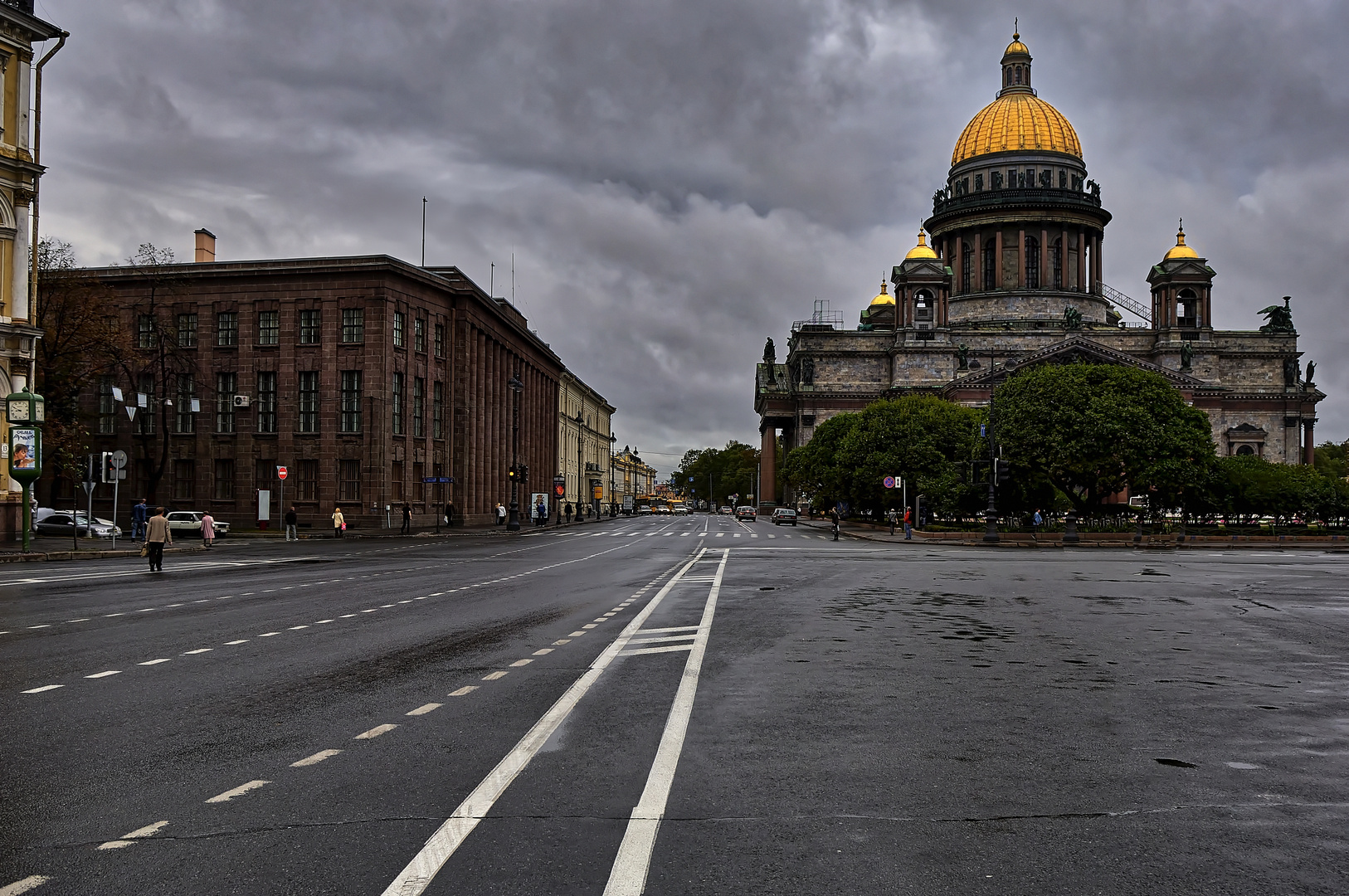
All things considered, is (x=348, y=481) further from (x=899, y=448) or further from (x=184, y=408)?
(x=899, y=448)

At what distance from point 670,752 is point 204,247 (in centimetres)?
6458

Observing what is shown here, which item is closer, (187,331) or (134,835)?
(134,835)

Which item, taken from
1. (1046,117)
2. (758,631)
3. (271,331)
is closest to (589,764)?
(758,631)

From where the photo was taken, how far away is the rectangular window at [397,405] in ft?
187

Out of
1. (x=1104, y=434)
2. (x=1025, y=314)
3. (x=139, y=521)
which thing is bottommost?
(x=139, y=521)

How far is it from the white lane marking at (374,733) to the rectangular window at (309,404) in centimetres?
5231

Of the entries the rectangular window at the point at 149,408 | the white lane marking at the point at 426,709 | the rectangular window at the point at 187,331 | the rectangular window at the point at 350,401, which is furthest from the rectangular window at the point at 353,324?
the white lane marking at the point at 426,709

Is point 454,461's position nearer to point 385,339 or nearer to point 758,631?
point 385,339

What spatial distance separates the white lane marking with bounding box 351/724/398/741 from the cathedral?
94.9m

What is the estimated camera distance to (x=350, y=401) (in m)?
56.4

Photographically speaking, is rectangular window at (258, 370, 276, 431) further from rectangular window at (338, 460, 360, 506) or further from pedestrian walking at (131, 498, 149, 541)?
pedestrian walking at (131, 498, 149, 541)

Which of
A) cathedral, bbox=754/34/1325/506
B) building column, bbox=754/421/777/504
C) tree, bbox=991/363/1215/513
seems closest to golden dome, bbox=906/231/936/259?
cathedral, bbox=754/34/1325/506

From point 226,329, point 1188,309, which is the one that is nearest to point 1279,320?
point 1188,309

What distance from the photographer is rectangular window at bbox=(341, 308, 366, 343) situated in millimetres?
56188
